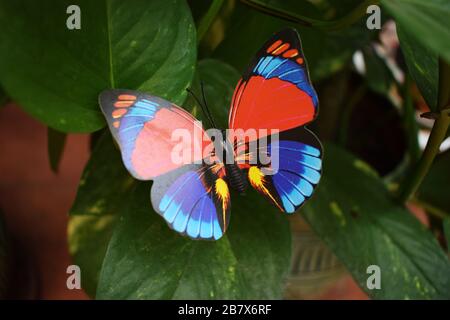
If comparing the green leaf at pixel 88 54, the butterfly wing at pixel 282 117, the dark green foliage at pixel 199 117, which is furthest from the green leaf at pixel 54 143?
the butterfly wing at pixel 282 117

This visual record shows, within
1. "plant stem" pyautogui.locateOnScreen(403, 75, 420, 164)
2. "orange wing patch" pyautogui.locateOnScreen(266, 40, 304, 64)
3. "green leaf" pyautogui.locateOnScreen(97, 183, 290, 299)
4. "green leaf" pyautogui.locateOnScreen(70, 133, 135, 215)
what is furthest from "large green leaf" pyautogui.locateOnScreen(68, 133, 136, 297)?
"plant stem" pyautogui.locateOnScreen(403, 75, 420, 164)

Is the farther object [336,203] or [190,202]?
[336,203]

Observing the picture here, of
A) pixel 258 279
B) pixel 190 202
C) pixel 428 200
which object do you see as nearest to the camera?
pixel 190 202

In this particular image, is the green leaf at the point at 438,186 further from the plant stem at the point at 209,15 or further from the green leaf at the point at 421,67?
the plant stem at the point at 209,15

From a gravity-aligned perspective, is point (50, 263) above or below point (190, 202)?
below

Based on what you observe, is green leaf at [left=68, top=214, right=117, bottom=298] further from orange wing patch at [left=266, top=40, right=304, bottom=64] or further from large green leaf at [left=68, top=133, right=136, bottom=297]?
orange wing patch at [left=266, top=40, right=304, bottom=64]

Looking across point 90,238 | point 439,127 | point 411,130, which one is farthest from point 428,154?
point 90,238

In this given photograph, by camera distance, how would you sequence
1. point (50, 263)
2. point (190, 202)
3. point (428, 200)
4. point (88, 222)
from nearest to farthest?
point (190, 202), point (88, 222), point (428, 200), point (50, 263)
